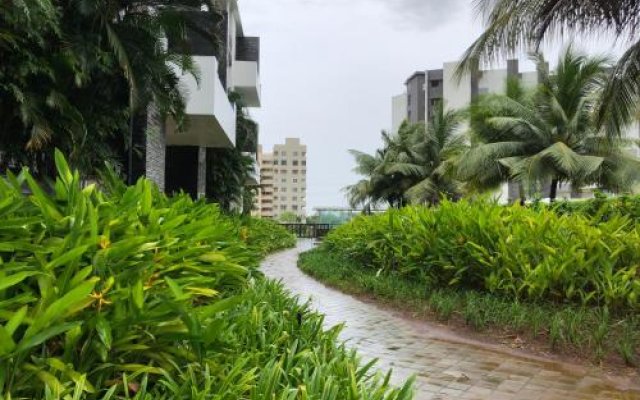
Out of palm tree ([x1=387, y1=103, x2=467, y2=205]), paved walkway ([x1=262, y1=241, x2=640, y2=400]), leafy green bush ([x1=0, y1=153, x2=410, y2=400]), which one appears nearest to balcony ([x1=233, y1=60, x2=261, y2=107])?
palm tree ([x1=387, y1=103, x2=467, y2=205])

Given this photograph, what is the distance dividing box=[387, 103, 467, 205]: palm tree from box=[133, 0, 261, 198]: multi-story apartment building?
13.1 m

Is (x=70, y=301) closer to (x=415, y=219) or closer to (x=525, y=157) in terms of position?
(x=415, y=219)

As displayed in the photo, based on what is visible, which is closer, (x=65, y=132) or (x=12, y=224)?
(x=12, y=224)

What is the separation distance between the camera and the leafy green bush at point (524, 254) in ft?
21.0

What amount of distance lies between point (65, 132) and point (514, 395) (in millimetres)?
8154

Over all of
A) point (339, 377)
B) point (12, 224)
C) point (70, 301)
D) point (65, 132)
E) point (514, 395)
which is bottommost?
point (514, 395)

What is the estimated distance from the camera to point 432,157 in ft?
110

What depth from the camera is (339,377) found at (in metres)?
3.13

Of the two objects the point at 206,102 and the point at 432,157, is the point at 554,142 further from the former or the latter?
the point at 206,102

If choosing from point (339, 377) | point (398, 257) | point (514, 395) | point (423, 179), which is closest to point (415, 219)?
point (398, 257)

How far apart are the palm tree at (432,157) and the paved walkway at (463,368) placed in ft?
82.2

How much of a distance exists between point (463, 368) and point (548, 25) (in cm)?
757

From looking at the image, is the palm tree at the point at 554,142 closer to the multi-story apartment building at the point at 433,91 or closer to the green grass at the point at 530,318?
the green grass at the point at 530,318

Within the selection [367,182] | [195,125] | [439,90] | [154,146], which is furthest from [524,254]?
[439,90]
